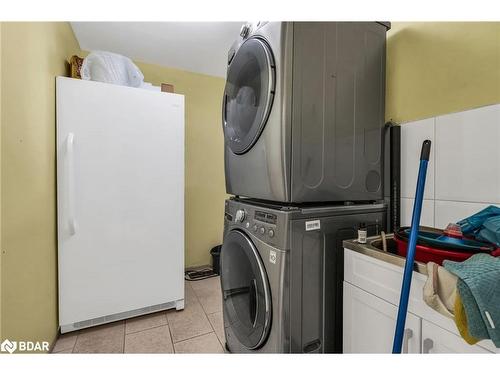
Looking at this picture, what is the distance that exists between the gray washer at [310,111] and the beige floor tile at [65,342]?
1.63m

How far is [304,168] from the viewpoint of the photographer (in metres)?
1.08

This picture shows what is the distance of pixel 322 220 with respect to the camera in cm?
111

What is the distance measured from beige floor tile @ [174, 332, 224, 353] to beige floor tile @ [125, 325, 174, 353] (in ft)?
0.22

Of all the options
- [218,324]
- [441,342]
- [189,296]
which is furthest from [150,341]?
[441,342]

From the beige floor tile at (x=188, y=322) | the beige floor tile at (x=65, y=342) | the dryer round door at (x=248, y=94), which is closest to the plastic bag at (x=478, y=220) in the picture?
the dryer round door at (x=248, y=94)

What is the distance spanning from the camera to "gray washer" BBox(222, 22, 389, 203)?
1.05 m

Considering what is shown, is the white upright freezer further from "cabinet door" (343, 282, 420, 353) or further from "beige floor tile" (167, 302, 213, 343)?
→ "cabinet door" (343, 282, 420, 353)

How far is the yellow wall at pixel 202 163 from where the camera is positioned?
2.98 meters

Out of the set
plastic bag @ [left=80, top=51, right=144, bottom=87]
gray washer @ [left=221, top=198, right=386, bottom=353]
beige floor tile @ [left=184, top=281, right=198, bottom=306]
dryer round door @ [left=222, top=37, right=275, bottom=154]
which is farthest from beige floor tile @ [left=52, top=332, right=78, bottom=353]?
plastic bag @ [left=80, top=51, right=144, bottom=87]

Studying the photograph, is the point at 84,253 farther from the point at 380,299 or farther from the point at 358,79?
the point at 358,79

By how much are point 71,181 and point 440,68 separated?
2.26 meters

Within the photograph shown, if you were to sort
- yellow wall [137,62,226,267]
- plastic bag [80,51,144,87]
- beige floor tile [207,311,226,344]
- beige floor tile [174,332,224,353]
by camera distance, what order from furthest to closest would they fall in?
1. yellow wall [137,62,226,267]
2. plastic bag [80,51,144,87]
3. beige floor tile [207,311,226,344]
4. beige floor tile [174,332,224,353]

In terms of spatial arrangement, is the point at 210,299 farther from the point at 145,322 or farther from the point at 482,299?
the point at 482,299
